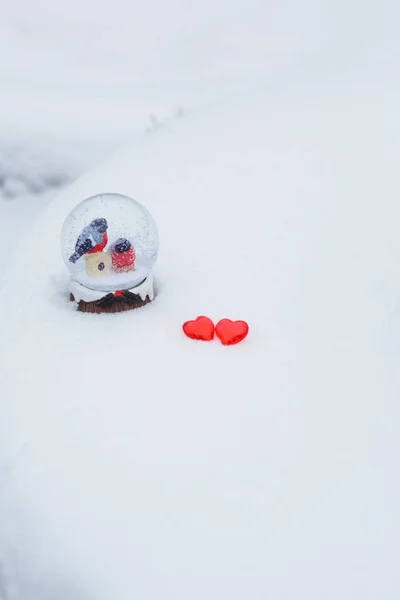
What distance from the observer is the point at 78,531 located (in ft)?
9.77

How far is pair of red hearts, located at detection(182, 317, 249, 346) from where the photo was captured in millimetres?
4059

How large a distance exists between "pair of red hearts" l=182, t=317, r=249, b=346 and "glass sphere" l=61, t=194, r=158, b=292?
2.19 ft

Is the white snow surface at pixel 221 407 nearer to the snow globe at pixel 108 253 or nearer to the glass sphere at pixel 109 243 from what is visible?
the snow globe at pixel 108 253

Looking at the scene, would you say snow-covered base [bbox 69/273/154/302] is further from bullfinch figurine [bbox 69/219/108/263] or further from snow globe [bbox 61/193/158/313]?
bullfinch figurine [bbox 69/219/108/263]

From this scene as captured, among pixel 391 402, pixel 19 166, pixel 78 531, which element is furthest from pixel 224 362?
pixel 19 166

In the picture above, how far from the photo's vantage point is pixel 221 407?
11.7 feet

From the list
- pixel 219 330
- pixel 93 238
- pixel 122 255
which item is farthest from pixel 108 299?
pixel 219 330

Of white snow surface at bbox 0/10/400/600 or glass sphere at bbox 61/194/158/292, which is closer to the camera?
white snow surface at bbox 0/10/400/600

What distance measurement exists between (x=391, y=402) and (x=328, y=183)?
2.83m

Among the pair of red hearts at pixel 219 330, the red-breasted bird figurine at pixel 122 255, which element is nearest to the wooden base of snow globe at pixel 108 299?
the red-breasted bird figurine at pixel 122 255

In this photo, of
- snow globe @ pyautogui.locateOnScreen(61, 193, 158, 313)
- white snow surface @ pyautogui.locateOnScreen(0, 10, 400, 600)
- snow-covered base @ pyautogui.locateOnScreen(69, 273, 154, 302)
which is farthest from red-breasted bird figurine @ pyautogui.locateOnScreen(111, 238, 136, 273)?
white snow surface @ pyautogui.locateOnScreen(0, 10, 400, 600)

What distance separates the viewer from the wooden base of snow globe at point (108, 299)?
14.8 feet

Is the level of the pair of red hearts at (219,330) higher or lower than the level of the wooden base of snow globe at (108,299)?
lower

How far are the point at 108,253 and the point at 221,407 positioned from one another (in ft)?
4.93
